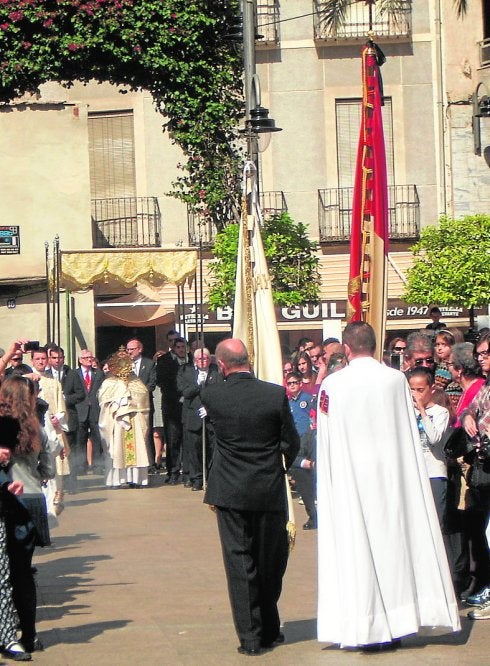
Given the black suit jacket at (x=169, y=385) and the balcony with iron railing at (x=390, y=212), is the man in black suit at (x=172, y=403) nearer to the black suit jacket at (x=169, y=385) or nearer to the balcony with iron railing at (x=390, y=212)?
the black suit jacket at (x=169, y=385)

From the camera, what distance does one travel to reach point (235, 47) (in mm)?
22375

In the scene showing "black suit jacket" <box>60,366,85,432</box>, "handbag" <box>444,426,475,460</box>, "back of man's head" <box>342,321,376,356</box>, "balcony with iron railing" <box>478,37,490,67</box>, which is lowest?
"black suit jacket" <box>60,366,85,432</box>

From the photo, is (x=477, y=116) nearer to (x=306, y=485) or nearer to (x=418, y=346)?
(x=306, y=485)

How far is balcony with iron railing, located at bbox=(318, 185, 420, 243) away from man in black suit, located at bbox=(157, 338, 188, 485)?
13.6 metres

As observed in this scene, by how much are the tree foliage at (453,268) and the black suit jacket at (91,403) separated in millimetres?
8571

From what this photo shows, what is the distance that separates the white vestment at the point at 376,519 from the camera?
8.10m

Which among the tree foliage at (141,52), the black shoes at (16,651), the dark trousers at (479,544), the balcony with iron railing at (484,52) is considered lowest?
the black shoes at (16,651)

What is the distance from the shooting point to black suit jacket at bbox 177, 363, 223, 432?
1858cm

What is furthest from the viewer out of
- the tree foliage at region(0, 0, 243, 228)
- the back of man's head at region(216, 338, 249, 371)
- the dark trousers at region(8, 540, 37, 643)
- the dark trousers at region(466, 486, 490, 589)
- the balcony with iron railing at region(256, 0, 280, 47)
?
the balcony with iron railing at region(256, 0, 280, 47)

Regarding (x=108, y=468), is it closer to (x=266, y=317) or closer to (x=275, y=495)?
(x=266, y=317)

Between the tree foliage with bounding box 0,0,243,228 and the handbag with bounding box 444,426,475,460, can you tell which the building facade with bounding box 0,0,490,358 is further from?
the handbag with bounding box 444,426,475,460

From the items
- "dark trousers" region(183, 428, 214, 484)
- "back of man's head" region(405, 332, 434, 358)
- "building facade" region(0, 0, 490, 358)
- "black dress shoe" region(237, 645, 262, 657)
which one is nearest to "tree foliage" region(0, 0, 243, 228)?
"dark trousers" region(183, 428, 214, 484)

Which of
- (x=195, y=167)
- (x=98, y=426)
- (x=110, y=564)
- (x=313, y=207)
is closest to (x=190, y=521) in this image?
(x=110, y=564)

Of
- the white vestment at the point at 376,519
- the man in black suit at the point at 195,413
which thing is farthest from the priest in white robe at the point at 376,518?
the man in black suit at the point at 195,413
